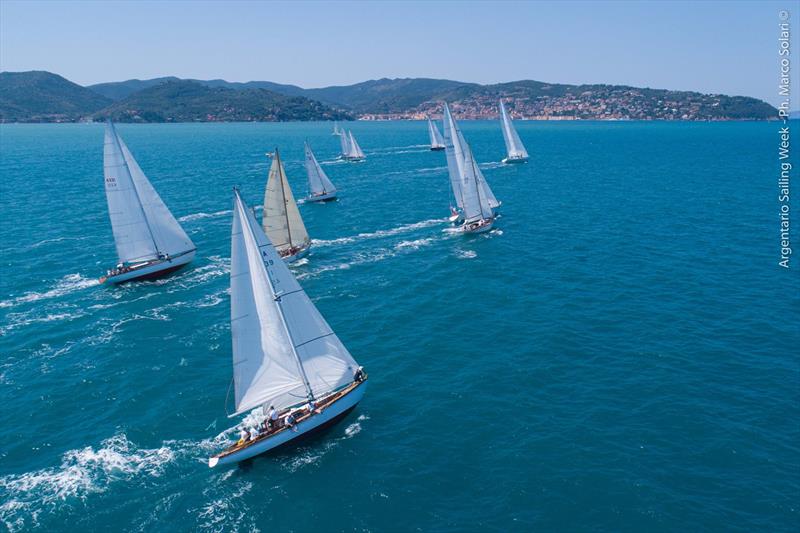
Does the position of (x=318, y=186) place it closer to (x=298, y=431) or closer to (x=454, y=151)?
(x=454, y=151)

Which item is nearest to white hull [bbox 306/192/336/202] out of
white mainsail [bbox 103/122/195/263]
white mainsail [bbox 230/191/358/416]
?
white mainsail [bbox 103/122/195/263]

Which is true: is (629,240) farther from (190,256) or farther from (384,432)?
(190,256)

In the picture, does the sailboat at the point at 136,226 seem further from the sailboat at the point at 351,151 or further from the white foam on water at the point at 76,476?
the sailboat at the point at 351,151

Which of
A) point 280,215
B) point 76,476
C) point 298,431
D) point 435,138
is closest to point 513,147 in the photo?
point 435,138

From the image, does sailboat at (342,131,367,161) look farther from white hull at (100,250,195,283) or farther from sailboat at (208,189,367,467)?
sailboat at (208,189,367,467)

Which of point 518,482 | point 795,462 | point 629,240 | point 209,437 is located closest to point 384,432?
point 518,482

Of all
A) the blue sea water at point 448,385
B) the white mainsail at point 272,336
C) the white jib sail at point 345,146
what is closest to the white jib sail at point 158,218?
the blue sea water at point 448,385
